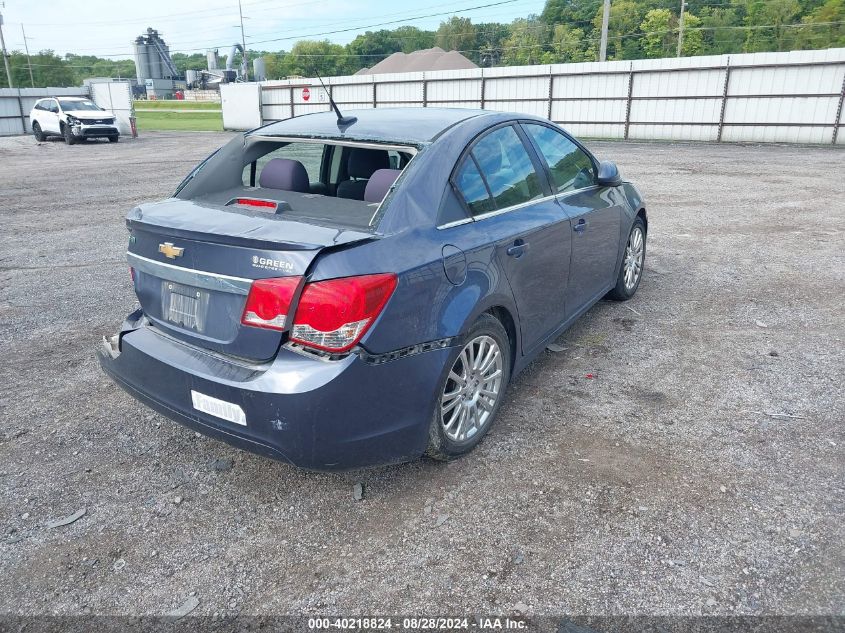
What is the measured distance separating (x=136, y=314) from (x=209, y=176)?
894mm

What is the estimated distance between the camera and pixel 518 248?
11.2ft

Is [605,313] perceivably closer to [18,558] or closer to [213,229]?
[213,229]

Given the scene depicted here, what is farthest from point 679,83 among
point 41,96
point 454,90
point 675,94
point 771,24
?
point 771,24

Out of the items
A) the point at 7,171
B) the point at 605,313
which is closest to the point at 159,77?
the point at 7,171

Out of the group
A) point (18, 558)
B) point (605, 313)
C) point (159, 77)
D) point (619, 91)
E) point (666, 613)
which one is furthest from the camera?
point (159, 77)

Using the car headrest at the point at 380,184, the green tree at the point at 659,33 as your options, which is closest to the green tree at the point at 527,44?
the green tree at the point at 659,33

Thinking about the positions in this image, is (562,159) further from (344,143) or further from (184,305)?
(184,305)

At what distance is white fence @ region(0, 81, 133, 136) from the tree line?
48724mm

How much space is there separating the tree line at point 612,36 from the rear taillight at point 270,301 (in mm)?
77425

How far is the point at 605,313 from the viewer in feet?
17.7

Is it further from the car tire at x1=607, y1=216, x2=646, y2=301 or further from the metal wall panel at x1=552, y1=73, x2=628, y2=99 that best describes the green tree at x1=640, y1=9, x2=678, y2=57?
the car tire at x1=607, y1=216, x2=646, y2=301

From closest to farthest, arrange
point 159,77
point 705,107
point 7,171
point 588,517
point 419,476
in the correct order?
point 588,517, point 419,476, point 7,171, point 705,107, point 159,77

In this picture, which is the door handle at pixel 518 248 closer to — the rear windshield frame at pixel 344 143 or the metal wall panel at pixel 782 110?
the rear windshield frame at pixel 344 143

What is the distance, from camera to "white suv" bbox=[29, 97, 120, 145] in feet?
86.8
